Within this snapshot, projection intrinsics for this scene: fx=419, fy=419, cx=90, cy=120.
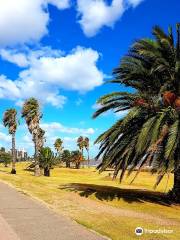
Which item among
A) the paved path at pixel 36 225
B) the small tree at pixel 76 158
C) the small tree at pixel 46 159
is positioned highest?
the small tree at pixel 76 158

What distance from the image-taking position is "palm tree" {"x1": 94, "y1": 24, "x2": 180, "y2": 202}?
1905cm

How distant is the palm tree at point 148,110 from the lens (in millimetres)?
19047

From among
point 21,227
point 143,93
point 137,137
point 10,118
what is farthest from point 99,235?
point 10,118

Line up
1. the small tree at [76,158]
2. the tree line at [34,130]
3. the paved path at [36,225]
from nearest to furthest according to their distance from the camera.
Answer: the paved path at [36,225] < the tree line at [34,130] < the small tree at [76,158]

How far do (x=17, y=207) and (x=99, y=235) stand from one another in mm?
5854

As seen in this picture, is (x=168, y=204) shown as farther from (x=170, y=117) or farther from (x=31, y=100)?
(x=31, y=100)

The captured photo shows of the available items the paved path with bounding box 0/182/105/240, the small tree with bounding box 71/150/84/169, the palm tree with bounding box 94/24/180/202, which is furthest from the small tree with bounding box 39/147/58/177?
the small tree with bounding box 71/150/84/169

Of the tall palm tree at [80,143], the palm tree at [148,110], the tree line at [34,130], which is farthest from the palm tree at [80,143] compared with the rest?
the palm tree at [148,110]

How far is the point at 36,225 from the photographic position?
11414 mm

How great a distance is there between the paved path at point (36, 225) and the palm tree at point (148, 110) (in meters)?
6.07

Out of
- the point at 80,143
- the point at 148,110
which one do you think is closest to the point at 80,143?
the point at 80,143

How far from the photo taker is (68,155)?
4737 inches

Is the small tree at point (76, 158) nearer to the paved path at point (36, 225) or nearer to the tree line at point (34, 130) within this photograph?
the tree line at point (34, 130)

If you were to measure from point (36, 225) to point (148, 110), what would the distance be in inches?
412
